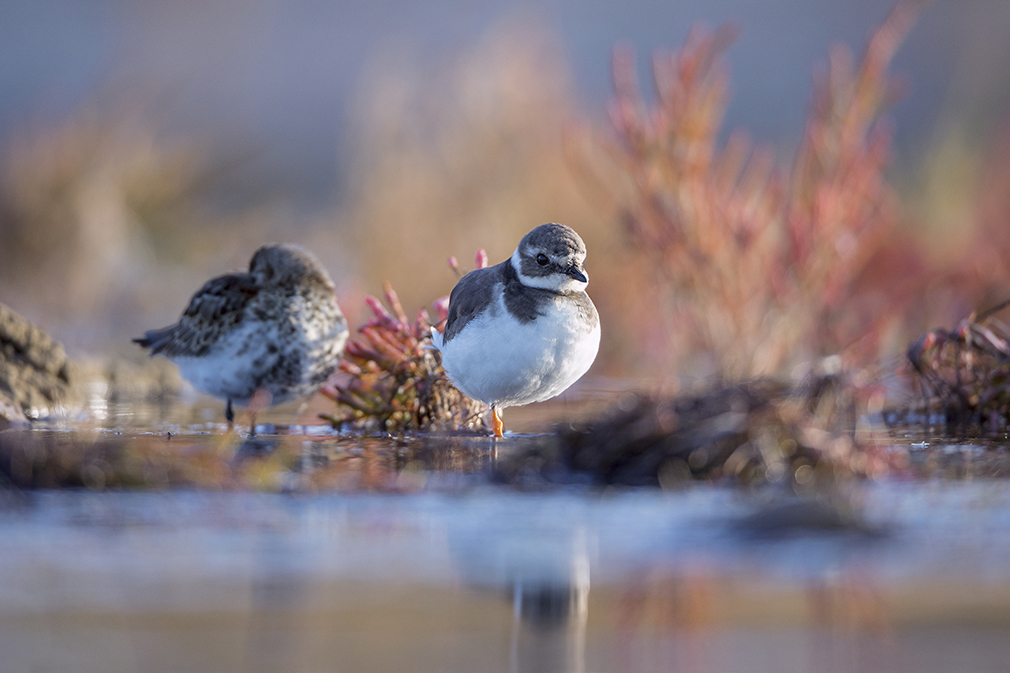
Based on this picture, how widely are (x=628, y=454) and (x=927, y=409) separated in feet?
9.07

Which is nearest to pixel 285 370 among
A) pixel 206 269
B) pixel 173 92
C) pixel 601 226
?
pixel 601 226

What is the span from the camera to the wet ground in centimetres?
314

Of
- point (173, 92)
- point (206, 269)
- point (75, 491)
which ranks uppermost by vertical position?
point (173, 92)

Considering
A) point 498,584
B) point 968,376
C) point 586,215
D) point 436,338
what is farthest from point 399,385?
point 586,215

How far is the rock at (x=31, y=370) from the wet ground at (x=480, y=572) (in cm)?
209

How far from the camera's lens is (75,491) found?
4.73 metres

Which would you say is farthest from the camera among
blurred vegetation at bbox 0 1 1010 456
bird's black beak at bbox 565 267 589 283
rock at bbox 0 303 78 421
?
blurred vegetation at bbox 0 1 1010 456

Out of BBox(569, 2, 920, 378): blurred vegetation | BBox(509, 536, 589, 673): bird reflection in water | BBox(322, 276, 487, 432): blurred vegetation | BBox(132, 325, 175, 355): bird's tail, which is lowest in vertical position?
BBox(509, 536, 589, 673): bird reflection in water

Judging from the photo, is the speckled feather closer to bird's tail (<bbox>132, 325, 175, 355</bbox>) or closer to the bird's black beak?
bird's tail (<bbox>132, 325, 175, 355</bbox>)

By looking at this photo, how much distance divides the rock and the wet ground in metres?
2.09

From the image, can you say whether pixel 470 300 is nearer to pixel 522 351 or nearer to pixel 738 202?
pixel 522 351

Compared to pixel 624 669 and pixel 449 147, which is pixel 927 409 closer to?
pixel 624 669

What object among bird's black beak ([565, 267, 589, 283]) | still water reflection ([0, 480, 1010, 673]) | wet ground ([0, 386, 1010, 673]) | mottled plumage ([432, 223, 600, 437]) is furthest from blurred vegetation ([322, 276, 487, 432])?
still water reflection ([0, 480, 1010, 673])

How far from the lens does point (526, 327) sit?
18.9 feet
